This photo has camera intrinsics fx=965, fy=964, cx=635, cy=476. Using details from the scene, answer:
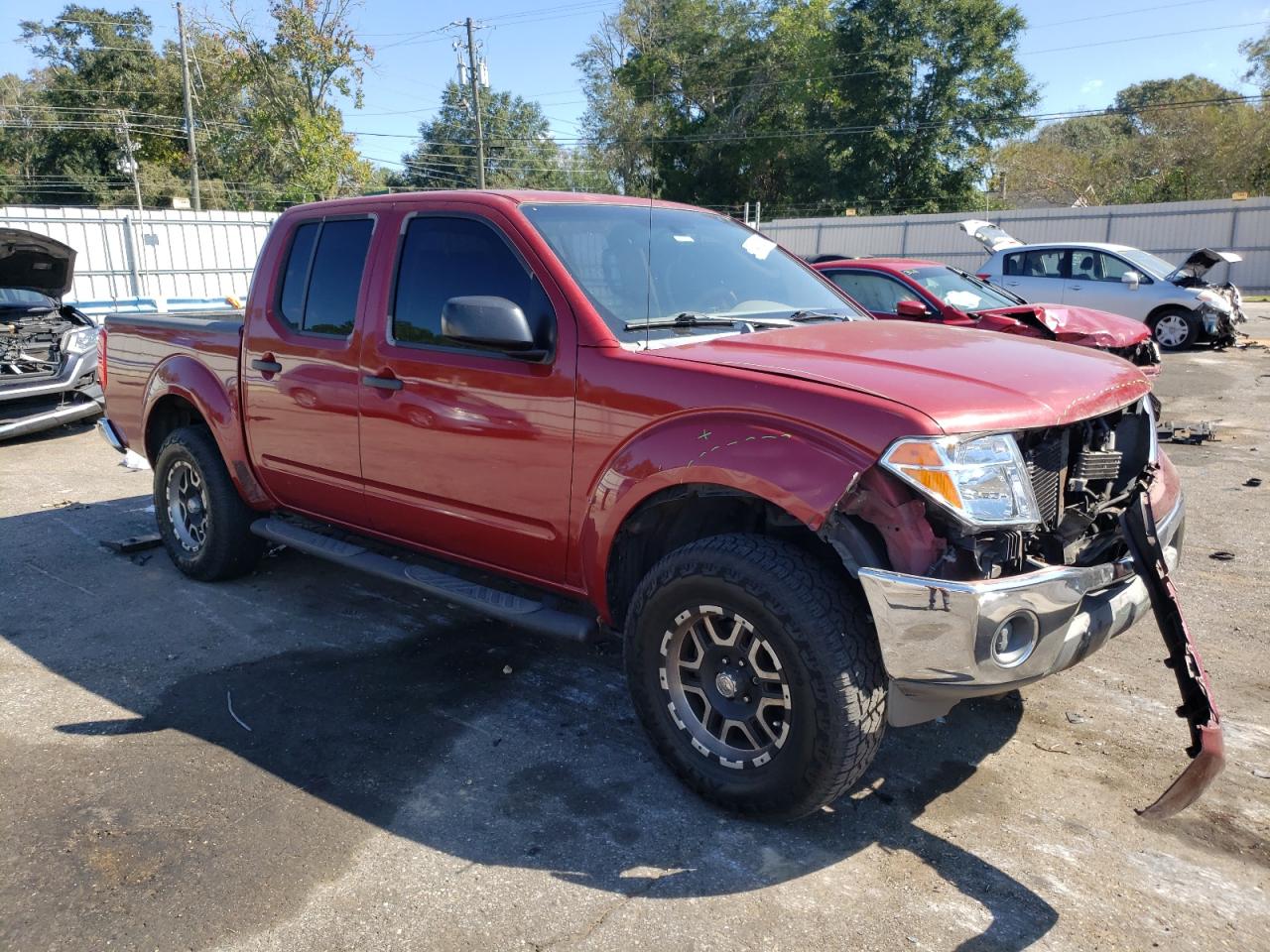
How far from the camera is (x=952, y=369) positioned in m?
3.10

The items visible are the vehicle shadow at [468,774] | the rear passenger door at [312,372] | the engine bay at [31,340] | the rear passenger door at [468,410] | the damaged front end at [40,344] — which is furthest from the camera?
the engine bay at [31,340]

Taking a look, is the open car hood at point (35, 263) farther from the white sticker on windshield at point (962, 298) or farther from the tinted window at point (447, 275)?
the white sticker on windshield at point (962, 298)

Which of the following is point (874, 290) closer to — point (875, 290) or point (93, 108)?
point (875, 290)

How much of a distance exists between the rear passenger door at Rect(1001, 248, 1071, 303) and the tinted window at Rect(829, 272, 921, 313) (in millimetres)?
6559

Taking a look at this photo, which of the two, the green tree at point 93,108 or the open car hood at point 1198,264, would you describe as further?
the green tree at point 93,108

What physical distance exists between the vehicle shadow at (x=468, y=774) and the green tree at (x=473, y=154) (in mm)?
42144

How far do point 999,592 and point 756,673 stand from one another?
799 millimetres

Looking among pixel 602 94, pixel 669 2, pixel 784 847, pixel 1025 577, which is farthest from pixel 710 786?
pixel 602 94

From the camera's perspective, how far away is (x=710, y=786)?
124 inches

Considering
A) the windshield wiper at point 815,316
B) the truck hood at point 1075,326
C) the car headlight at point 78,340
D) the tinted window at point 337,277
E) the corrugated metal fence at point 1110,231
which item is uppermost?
the corrugated metal fence at point 1110,231

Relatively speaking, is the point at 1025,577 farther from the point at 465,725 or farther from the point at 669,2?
the point at 669,2

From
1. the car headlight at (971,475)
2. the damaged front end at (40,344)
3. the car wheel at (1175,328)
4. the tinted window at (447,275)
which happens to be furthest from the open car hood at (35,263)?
the car wheel at (1175,328)

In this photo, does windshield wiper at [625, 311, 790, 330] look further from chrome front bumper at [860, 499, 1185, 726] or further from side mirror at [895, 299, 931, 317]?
side mirror at [895, 299, 931, 317]

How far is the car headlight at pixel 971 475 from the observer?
8.70 ft
